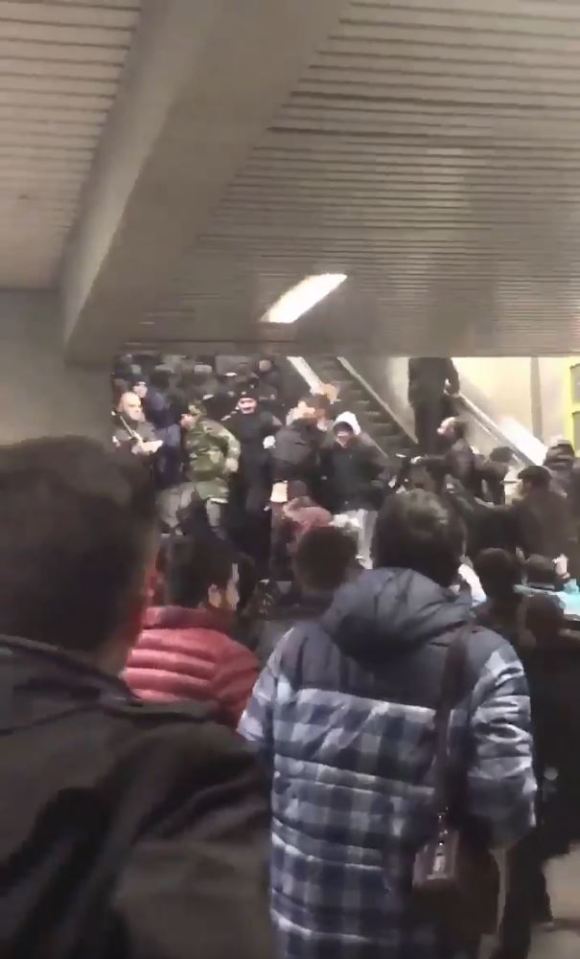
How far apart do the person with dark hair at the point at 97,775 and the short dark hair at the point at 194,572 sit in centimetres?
157

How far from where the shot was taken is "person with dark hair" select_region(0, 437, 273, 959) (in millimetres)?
969

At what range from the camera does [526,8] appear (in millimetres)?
2727

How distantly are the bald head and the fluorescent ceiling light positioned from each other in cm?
83

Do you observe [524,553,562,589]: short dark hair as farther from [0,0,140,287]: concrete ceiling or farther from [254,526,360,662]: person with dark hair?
[0,0,140,287]: concrete ceiling

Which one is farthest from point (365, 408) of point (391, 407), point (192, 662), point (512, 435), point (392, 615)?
point (392, 615)

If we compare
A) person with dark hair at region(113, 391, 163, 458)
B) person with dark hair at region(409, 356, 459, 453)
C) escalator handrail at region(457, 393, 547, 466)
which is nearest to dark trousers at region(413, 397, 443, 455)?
person with dark hair at region(409, 356, 459, 453)

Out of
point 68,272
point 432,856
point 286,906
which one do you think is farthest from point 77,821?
point 68,272

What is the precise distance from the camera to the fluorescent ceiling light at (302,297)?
5520mm

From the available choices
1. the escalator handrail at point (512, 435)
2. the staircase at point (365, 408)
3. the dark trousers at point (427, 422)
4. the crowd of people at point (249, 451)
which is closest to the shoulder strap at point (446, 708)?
the crowd of people at point (249, 451)

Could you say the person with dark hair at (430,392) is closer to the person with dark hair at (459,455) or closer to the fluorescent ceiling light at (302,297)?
the person with dark hair at (459,455)

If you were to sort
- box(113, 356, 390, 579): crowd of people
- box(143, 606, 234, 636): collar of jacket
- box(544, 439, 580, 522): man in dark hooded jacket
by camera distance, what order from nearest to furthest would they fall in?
box(143, 606, 234, 636): collar of jacket
box(113, 356, 390, 579): crowd of people
box(544, 439, 580, 522): man in dark hooded jacket

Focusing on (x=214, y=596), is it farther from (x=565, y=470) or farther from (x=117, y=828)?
(x=565, y=470)

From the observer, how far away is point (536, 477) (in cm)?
648

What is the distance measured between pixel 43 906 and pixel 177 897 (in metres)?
0.11
